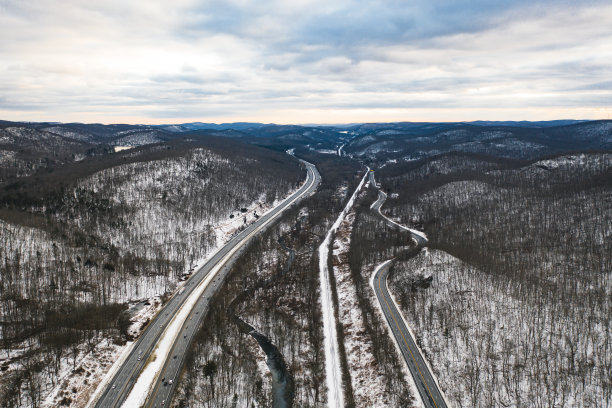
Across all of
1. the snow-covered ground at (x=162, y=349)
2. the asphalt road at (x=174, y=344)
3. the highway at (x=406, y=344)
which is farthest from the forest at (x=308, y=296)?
the snow-covered ground at (x=162, y=349)

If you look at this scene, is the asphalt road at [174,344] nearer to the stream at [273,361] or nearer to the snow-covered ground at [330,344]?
the stream at [273,361]

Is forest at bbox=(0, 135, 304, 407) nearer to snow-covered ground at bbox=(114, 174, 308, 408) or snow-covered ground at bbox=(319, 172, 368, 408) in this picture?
snow-covered ground at bbox=(114, 174, 308, 408)

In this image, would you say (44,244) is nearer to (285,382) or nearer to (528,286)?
(285,382)

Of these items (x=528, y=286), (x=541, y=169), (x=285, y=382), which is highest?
(x=541, y=169)

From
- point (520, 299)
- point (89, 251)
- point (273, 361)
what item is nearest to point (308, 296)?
point (273, 361)

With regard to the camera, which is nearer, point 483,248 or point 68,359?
point 68,359

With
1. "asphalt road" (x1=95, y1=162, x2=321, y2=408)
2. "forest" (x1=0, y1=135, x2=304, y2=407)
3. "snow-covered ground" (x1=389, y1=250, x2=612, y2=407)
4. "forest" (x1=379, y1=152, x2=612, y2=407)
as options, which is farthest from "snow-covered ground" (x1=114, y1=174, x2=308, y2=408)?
"forest" (x1=379, y1=152, x2=612, y2=407)

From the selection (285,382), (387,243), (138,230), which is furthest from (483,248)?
(138,230)
